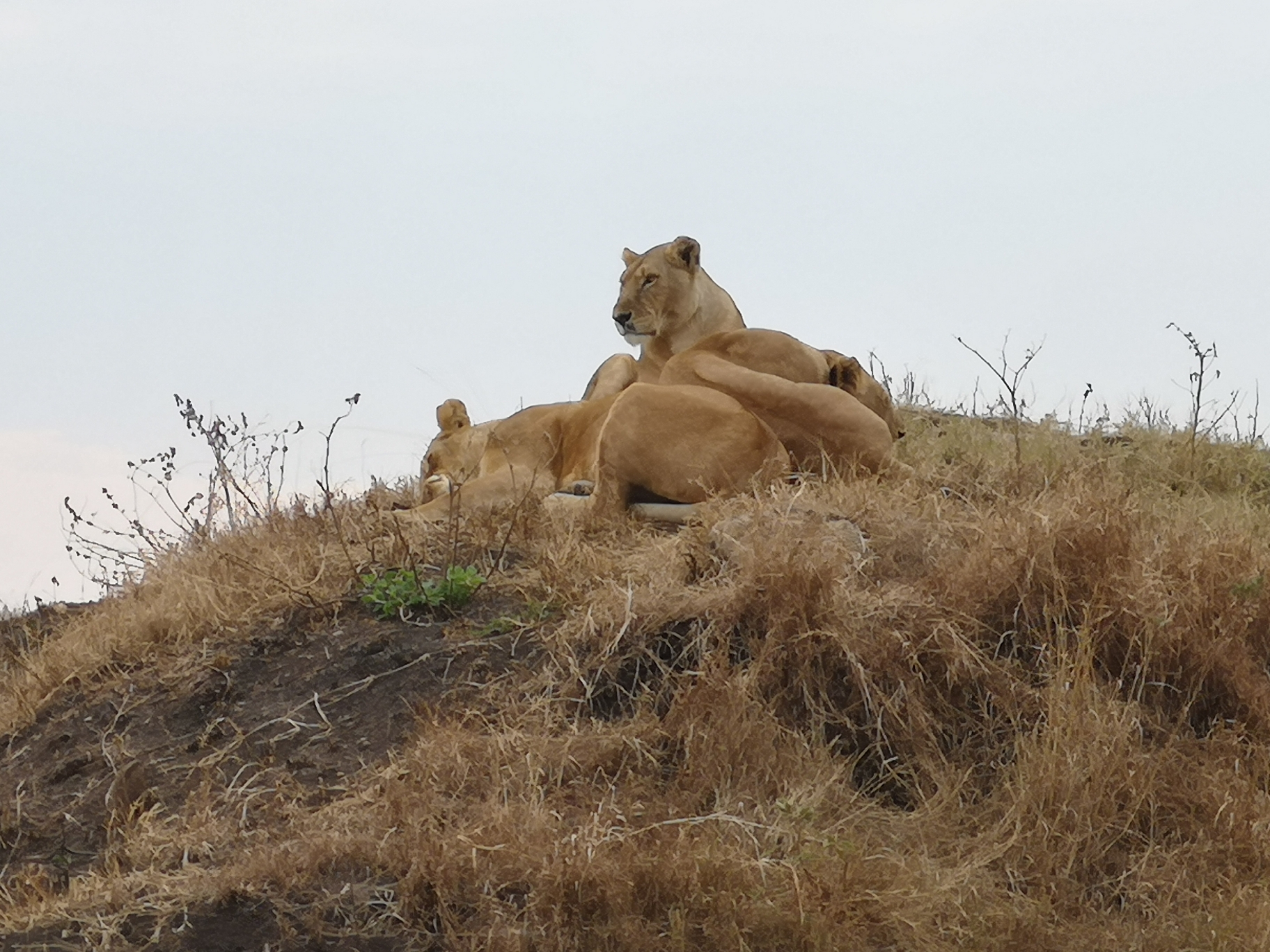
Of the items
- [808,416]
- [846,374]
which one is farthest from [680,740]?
[846,374]

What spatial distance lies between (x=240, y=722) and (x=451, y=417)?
311 cm

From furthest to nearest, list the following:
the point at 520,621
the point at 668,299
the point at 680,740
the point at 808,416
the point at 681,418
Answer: the point at 668,299 → the point at 808,416 → the point at 681,418 → the point at 520,621 → the point at 680,740

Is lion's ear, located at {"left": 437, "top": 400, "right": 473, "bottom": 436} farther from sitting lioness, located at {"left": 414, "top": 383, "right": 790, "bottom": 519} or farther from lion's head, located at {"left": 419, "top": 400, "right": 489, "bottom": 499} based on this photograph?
sitting lioness, located at {"left": 414, "top": 383, "right": 790, "bottom": 519}

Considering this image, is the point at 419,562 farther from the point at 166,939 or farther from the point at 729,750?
the point at 166,939

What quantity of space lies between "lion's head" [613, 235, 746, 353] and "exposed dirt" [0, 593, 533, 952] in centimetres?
194

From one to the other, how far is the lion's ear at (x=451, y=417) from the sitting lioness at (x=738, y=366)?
792 millimetres

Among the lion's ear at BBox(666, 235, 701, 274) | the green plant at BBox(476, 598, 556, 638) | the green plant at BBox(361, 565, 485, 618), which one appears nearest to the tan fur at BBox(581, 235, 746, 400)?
the lion's ear at BBox(666, 235, 701, 274)

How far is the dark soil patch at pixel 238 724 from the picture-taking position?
19.8ft

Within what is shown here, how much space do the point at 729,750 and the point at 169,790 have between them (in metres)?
2.05

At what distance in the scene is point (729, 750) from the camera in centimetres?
568

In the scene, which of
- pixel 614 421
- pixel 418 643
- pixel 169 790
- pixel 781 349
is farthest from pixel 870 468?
pixel 169 790

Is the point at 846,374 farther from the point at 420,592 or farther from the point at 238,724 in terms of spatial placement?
the point at 238,724

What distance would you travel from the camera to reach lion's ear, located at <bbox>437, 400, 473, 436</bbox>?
9.32 metres

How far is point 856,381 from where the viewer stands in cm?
842
